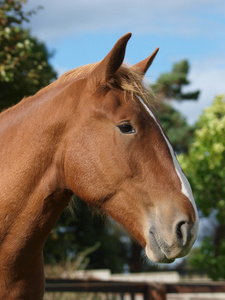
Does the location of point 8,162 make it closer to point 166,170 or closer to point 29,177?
point 29,177

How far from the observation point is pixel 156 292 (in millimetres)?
5398

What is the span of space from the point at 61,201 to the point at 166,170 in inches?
28.1

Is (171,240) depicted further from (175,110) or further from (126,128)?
(175,110)

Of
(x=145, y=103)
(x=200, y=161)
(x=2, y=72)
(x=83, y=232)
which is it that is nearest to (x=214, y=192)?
(x=200, y=161)

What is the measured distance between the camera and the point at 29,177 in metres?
2.53

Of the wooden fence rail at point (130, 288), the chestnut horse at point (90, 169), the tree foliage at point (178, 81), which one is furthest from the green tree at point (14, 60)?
the tree foliage at point (178, 81)

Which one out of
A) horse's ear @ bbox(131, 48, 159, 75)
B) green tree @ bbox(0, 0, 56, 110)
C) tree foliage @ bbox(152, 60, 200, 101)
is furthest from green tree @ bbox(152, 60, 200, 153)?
horse's ear @ bbox(131, 48, 159, 75)

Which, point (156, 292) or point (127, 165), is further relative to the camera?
point (156, 292)

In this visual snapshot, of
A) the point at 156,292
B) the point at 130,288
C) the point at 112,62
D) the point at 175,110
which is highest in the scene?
the point at 112,62

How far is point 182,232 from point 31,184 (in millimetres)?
965

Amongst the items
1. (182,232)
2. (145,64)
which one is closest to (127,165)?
(182,232)

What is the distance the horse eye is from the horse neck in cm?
38

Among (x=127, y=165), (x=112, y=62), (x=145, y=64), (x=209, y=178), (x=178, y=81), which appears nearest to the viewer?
(x=127, y=165)

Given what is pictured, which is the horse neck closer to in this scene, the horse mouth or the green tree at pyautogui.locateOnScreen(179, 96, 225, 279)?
the horse mouth
